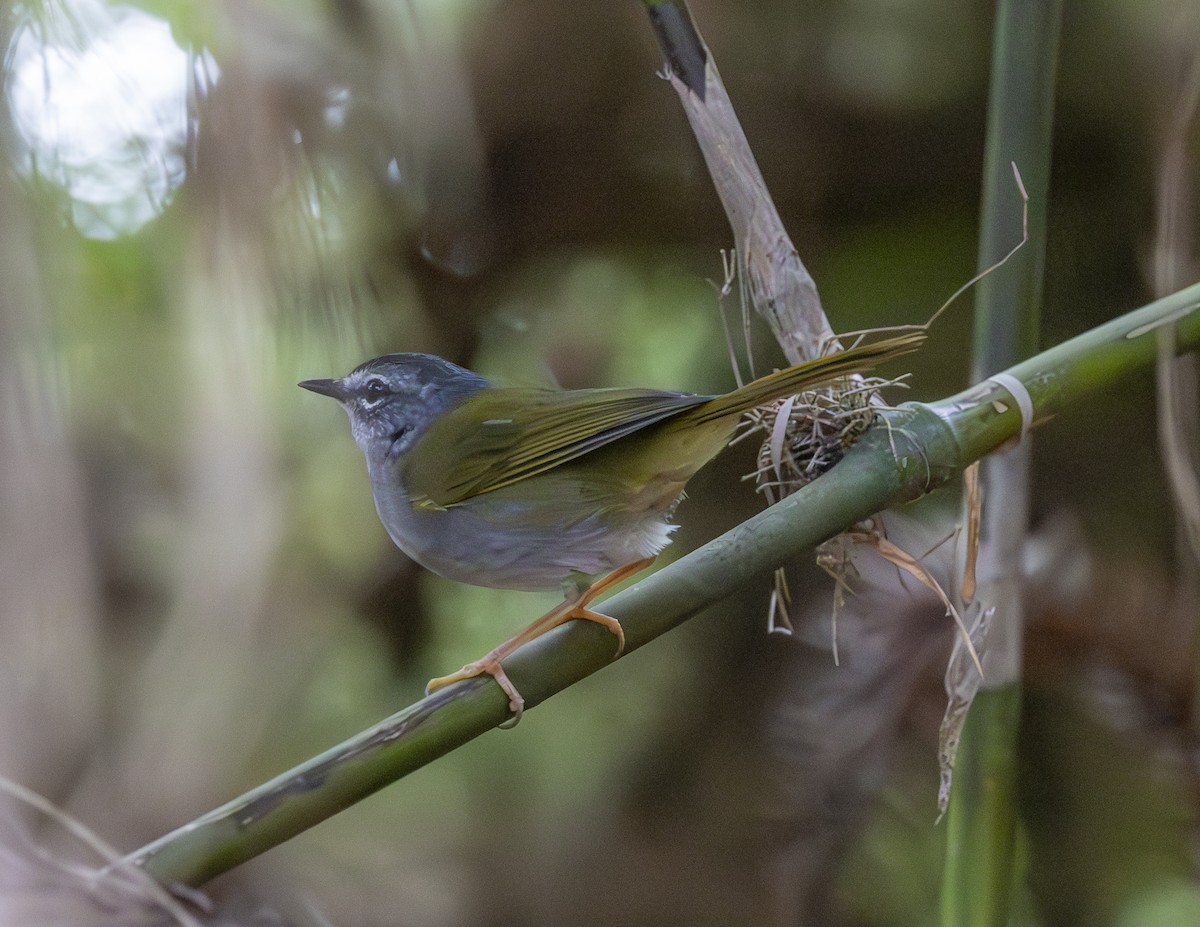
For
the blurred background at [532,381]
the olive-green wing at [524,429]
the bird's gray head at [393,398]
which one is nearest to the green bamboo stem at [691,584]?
the olive-green wing at [524,429]

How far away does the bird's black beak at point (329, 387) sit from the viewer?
1.17 m


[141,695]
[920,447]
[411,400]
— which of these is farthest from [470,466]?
[141,695]

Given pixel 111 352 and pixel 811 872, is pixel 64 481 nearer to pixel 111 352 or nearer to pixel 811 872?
pixel 111 352

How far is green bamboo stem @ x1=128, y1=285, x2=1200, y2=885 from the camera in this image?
765 millimetres

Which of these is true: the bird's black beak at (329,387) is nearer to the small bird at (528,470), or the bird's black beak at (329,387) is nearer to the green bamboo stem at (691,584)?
the small bird at (528,470)

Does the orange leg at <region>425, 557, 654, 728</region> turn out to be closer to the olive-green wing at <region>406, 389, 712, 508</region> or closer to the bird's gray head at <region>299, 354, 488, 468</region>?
the olive-green wing at <region>406, 389, 712, 508</region>

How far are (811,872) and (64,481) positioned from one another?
135 centimetres

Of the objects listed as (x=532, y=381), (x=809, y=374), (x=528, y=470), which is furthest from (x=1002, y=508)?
(x=532, y=381)

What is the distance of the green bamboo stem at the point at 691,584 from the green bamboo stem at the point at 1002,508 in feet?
0.48

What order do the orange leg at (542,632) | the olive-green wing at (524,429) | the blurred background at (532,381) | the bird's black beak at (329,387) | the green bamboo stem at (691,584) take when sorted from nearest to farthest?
the green bamboo stem at (691,584) < the orange leg at (542,632) < the olive-green wing at (524,429) < the bird's black beak at (329,387) < the blurred background at (532,381)

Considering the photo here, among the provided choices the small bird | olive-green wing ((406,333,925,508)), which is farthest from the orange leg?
olive-green wing ((406,333,925,508))

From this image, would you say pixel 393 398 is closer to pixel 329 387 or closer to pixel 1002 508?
pixel 329 387

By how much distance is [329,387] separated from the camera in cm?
118

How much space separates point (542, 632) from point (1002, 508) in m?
0.61
